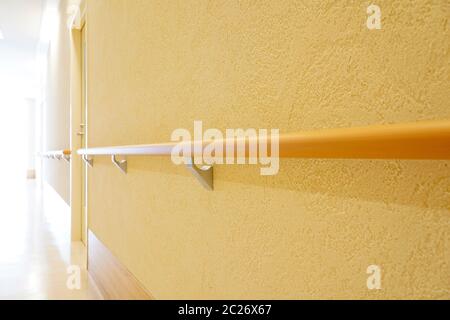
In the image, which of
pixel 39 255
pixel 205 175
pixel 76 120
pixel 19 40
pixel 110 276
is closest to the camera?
pixel 205 175

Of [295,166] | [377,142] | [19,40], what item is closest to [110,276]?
[295,166]

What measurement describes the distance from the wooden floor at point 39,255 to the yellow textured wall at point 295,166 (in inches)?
45.8

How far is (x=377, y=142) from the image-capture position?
47 centimetres

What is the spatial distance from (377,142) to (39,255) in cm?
320

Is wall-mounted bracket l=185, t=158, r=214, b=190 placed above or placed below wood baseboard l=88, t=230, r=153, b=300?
above

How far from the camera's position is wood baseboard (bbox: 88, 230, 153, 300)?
66.8 inches

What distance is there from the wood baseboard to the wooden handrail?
1.16 metres

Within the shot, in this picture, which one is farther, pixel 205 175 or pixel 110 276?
pixel 110 276

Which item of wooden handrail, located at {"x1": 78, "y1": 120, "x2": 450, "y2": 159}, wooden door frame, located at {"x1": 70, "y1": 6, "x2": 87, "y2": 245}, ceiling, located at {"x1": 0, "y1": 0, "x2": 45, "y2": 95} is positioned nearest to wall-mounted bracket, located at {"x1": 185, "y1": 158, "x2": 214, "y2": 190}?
wooden handrail, located at {"x1": 78, "y1": 120, "x2": 450, "y2": 159}

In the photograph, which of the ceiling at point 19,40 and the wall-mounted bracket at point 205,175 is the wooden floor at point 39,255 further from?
the ceiling at point 19,40

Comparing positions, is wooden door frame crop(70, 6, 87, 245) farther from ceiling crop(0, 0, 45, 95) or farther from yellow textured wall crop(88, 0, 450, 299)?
yellow textured wall crop(88, 0, 450, 299)

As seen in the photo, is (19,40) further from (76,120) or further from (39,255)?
(39,255)
